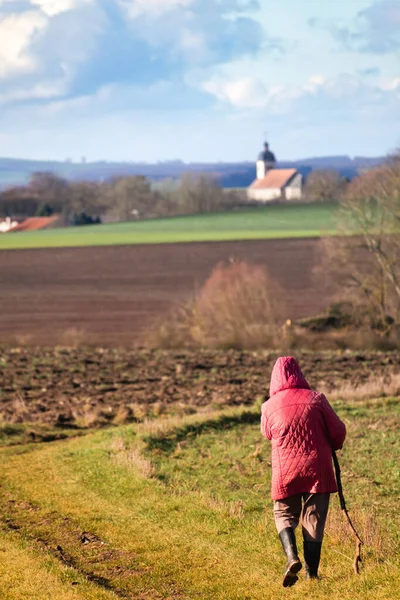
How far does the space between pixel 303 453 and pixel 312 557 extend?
956mm

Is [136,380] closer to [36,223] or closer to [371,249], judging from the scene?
[371,249]

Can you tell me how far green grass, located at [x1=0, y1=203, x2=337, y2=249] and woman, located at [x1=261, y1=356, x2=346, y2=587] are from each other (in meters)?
86.0

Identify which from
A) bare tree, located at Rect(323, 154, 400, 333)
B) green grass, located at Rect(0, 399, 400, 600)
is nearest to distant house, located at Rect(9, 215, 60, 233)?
bare tree, located at Rect(323, 154, 400, 333)

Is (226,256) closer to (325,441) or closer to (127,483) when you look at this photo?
(127,483)

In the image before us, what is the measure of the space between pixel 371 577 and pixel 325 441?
1280 mm

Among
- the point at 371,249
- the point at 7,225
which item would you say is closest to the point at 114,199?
the point at 7,225

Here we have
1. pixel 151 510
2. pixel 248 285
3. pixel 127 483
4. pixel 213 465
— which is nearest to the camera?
pixel 151 510

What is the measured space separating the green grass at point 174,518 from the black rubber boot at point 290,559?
23 cm

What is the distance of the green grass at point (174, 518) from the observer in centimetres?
936

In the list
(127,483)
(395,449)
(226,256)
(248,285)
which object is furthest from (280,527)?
(226,256)

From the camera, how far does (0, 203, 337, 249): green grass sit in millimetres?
99562

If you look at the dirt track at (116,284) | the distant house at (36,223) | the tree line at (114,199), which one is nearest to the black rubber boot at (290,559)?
the dirt track at (116,284)

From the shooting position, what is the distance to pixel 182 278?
7575 centimetres

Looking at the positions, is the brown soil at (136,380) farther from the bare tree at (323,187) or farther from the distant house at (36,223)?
the bare tree at (323,187)
